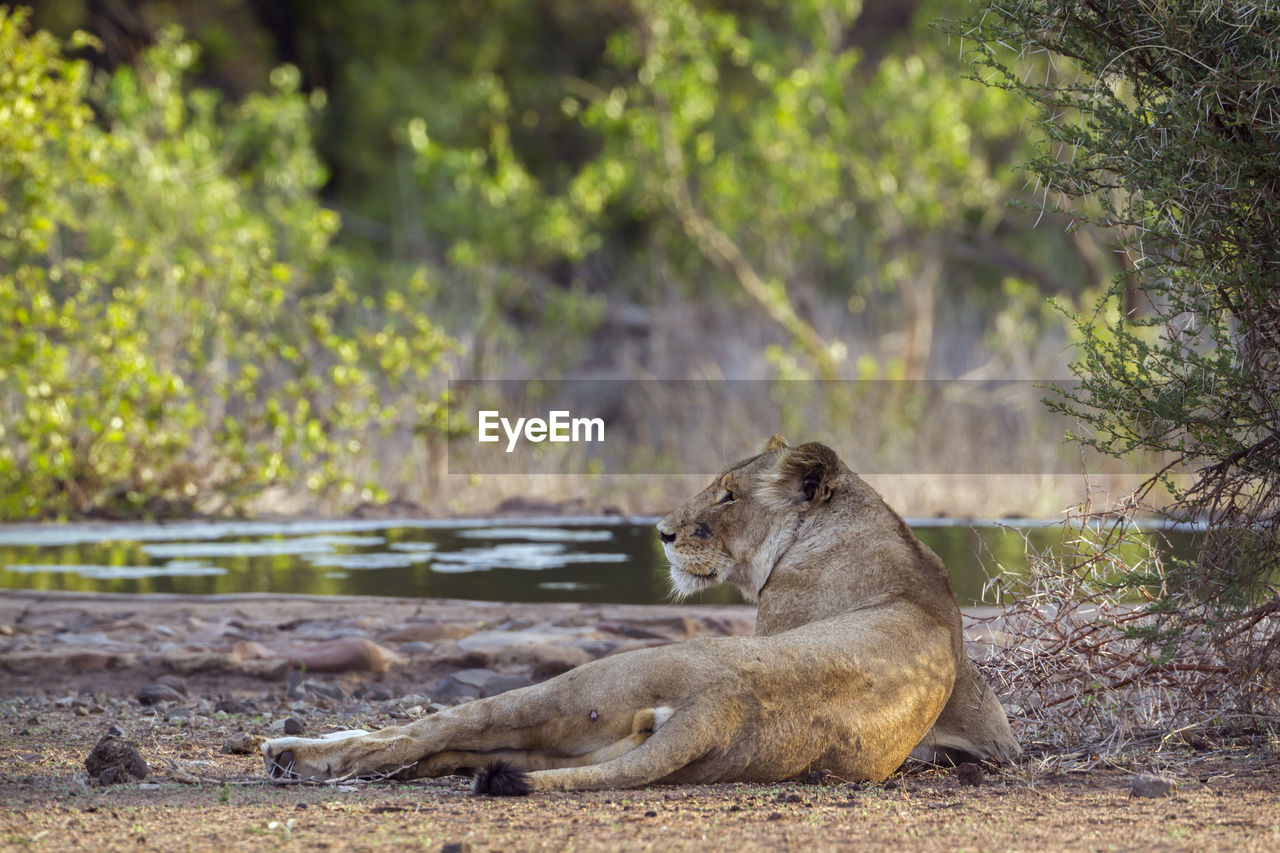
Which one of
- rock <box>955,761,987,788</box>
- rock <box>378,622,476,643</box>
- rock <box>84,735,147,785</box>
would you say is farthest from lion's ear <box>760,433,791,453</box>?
rock <box>84,735,147,785</box>

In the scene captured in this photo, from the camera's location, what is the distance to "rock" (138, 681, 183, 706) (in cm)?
564

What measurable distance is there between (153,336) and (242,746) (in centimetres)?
845

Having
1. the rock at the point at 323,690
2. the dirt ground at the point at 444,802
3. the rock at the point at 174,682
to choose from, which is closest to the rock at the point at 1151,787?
the dirt ground at the point at 444,802

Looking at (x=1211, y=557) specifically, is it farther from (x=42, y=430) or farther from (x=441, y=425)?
(x=441, y=425)

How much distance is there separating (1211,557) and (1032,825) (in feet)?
5.49

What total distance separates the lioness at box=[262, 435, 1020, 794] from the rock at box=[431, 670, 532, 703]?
1561 mm

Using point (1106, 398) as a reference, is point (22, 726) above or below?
below

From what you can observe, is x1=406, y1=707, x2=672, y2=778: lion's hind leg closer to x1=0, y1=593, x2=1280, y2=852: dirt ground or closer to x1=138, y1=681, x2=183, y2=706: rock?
x1=0, y1=593, x2=1280, y2=852: dirt ground

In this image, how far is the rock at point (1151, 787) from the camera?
12.6 ft

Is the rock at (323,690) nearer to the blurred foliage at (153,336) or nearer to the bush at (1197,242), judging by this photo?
the bush at (1197,242)

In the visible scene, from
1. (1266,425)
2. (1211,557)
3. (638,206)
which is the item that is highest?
(638,206)

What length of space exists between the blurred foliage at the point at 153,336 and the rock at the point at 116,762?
588 cm

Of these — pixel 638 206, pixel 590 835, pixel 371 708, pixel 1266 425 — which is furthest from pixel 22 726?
pixel 638 206

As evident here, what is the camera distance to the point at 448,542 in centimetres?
933
